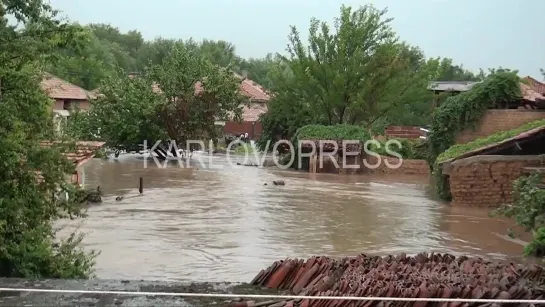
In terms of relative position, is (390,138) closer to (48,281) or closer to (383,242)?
(383,242)

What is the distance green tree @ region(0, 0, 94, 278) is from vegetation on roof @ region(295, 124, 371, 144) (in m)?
21.9

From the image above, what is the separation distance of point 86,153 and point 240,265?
4.69 meters

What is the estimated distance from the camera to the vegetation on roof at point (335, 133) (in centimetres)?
3002

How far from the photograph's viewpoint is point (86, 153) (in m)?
14.2

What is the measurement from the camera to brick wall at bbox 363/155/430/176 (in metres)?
30.3

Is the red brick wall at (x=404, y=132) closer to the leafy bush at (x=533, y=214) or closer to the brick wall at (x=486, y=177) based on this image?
the brick wall at (x=486, y=177)

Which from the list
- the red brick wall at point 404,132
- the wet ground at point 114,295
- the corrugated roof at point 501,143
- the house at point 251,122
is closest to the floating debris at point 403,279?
the wet ground at point 114,295

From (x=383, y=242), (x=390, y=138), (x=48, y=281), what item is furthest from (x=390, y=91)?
(x=48, y=281)

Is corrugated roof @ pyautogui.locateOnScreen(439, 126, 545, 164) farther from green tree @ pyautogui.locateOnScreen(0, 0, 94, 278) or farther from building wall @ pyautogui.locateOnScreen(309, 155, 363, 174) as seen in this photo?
green tree @ pyautogui.locateOnScreen(0, 0, 94, 278)

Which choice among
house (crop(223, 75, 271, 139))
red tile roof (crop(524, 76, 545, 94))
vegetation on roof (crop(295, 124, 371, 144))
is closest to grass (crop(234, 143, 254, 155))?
house (crop(223, 75, 271, 139))

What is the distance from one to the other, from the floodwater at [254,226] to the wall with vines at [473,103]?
7.67 ft

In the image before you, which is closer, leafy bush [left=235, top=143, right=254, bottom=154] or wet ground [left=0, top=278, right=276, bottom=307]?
wet ground [left=0, top=278, right=276, bottom=307]

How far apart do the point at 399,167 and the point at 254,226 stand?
1625 cm

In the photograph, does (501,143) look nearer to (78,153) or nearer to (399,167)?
(78,153)
